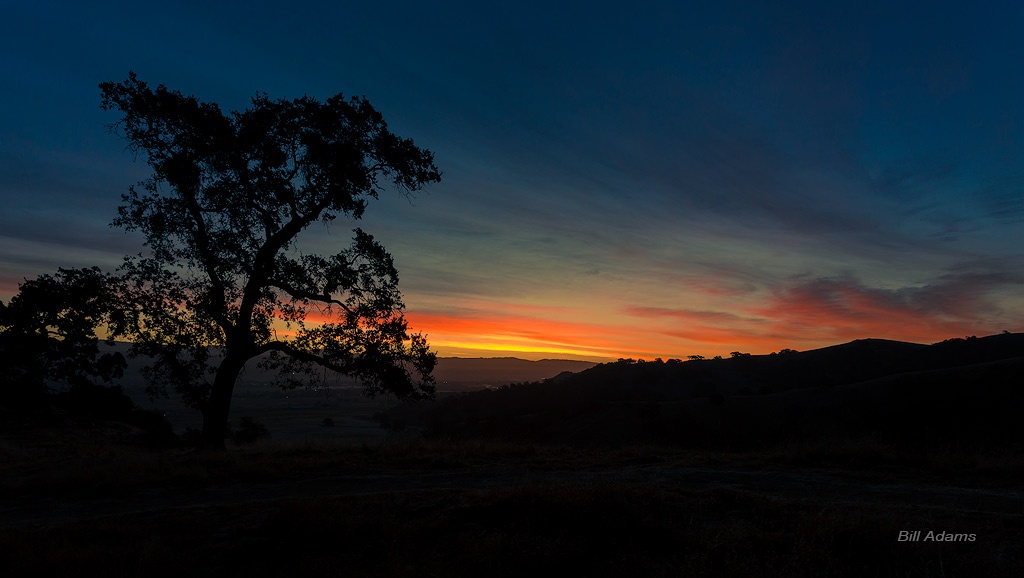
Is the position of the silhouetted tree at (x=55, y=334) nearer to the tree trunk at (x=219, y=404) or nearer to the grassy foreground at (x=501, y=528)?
the tree trunk at (x=219, y=404)

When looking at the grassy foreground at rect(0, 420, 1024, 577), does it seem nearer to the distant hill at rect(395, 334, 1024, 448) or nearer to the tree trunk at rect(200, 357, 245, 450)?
the tree trunk at rect(200, 357, 245, 450)

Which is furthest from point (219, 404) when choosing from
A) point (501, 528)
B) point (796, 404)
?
point (796, 404)

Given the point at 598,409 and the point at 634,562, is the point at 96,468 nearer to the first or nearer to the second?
the point at 634,562

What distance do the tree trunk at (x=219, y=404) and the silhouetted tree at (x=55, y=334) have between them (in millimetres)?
3383

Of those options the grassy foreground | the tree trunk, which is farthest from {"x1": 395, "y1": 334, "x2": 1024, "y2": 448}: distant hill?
the grassy foreground

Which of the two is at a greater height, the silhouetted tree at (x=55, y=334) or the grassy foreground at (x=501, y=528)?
the silhouetted tree at (x=55, y=334)

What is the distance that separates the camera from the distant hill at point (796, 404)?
42281 mm

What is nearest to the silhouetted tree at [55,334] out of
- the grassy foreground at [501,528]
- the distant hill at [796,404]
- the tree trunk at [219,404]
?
the tree trunk at [219,404]

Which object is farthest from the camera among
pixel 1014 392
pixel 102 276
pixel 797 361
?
pixel 797 361

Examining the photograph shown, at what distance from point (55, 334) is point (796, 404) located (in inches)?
2178

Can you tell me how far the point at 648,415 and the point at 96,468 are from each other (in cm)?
4547

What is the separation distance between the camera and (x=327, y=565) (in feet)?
19.2

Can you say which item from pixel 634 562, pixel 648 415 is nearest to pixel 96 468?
pixel 634 562

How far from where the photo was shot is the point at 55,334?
16.5 metres
